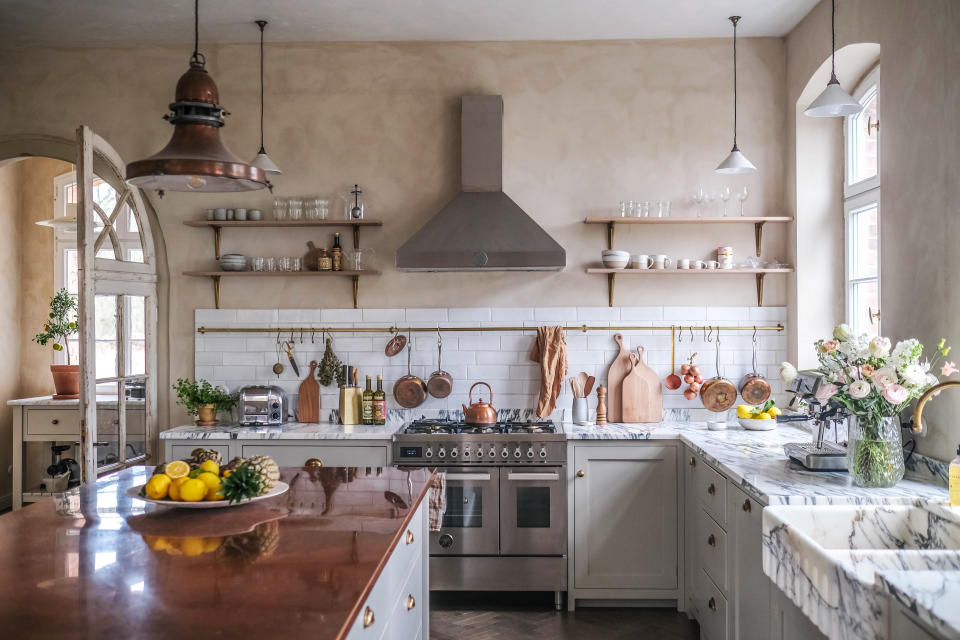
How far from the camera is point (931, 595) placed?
1606 mm

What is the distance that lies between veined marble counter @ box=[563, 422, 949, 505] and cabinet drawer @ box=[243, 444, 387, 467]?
1.11 m

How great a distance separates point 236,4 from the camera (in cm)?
437

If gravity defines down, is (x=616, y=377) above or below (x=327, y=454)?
above

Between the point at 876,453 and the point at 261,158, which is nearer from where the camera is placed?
the point at 876,453

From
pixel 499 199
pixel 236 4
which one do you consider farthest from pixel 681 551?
pixel 236 4

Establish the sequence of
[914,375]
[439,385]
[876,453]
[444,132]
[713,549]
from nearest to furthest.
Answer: [914,375], [876,453], [713,549], [439,385], [444,132]

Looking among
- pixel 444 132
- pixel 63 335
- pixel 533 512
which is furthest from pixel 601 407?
pixel 63 335

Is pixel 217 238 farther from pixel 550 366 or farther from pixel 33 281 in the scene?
pixel 33 281

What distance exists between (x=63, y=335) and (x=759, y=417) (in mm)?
5081

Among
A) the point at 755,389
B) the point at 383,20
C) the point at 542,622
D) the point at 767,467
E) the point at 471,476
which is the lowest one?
the point at 542,622

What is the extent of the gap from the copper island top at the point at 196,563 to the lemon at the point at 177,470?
11 cm

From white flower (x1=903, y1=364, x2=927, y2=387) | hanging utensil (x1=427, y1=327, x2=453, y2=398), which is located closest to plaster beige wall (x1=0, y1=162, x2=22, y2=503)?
hanging utensil (x1=427, y1=327, x2=453, y2=398)

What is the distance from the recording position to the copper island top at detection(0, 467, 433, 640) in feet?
4.99

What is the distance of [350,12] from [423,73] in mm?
657
